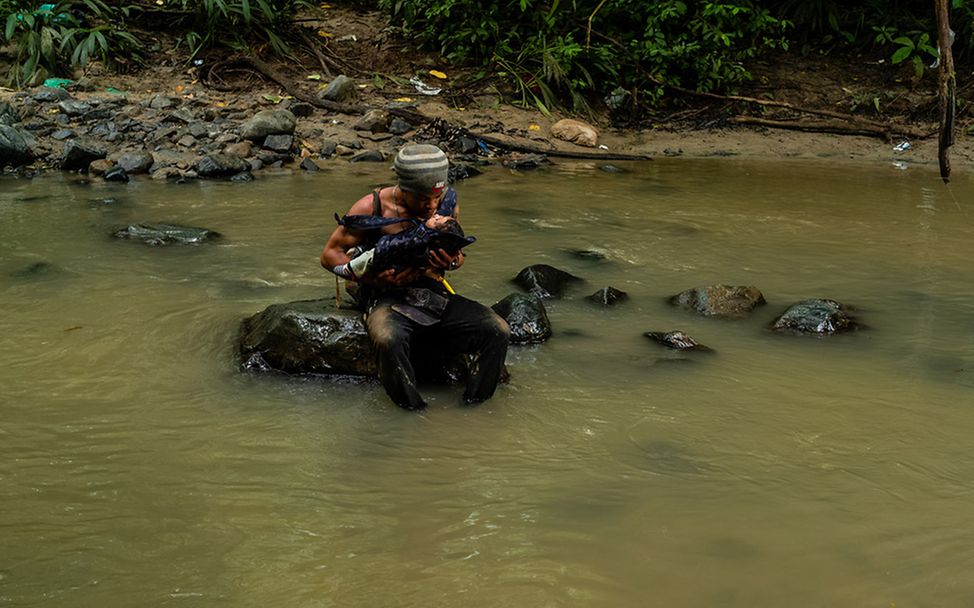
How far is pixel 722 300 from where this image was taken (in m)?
5.97

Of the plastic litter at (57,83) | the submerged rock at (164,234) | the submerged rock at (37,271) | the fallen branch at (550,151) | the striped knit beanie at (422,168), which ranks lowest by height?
the submerged rock at (37,271)

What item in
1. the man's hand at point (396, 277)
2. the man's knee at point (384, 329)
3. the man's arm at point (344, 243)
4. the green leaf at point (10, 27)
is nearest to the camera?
the man's knee at point (384, 329)

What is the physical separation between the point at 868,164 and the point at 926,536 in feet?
28.7

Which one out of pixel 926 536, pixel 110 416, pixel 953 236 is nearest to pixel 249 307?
pixel 110 416

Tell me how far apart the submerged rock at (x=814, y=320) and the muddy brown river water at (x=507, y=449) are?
0.10 metres

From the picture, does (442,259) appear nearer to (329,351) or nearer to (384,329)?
(384,329)

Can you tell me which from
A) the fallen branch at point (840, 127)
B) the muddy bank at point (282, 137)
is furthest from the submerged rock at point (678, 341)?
the fallen branch at point (840, 127)

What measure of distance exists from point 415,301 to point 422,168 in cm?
61

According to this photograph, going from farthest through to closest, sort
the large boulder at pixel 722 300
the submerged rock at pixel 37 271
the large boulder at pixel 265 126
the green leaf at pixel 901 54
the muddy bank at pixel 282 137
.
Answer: the green leaf at pixel 901 54 < the large boulder at pixel 265 126 < the muddy bank at pixel 282 137 < the submerged rock at pixel 37 271 < the large boulder at pixel 722 300

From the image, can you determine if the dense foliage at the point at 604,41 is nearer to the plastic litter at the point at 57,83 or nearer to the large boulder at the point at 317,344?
the plastic litter at the point at 57,83

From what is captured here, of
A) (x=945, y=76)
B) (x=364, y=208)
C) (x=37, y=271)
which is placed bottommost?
(x=37, y=271)

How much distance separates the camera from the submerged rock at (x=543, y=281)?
629 cm

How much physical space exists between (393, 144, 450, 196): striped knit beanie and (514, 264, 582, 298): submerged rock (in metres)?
1.98

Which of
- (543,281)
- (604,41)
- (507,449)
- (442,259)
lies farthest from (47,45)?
(507,449)
